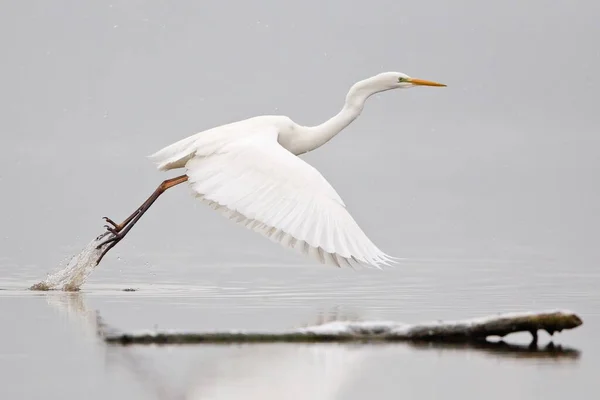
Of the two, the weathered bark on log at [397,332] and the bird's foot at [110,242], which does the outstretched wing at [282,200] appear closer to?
the bird's foot at [110,242]

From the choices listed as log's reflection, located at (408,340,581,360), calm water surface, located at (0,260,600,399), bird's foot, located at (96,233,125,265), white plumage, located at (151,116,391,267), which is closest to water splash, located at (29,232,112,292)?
bird's foot, located at (96,233,125,265)

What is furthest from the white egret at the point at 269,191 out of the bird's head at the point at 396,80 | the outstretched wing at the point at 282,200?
the bird's head at the point at 396,80

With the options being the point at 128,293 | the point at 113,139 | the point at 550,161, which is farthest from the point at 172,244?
the point at 113,139

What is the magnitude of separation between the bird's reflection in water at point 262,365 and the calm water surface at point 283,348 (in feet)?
0.04

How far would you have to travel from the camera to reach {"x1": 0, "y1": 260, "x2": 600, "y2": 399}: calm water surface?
968 cm

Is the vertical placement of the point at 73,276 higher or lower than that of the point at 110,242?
lower

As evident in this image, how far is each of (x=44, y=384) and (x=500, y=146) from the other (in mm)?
41765

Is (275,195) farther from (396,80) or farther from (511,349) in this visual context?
(396,80)

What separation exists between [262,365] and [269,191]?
3644mm

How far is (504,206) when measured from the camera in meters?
26.7

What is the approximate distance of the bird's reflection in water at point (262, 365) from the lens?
31.3ft

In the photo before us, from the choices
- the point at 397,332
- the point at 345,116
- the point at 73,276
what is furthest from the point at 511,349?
the point at 345,116

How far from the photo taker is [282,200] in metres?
13.5

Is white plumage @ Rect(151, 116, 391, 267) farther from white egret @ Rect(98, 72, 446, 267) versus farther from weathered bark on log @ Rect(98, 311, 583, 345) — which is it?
weathered bark on log @ Rect(98, 311, 583, 345)
